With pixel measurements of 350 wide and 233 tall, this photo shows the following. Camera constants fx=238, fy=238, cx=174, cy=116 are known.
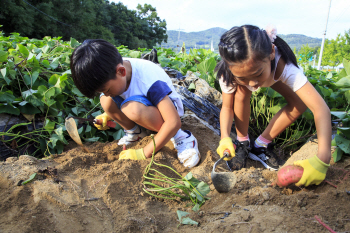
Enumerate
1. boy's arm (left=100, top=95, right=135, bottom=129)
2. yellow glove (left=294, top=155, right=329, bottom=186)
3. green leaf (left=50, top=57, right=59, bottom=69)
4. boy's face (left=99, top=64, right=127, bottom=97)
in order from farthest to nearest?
green leaf (left=50, top=57, right=59, bottom=69) → boy's arm (left=100, top=95, right=135, bottom=129) → boy's face (left=99, top=64, right=127, bottom=97) → yellow glove (left=294, top=155, right=329, bottom=186)

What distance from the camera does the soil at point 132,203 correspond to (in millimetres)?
853

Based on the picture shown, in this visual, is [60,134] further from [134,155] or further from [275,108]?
[275,108]

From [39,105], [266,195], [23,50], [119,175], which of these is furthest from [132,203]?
[23,50]

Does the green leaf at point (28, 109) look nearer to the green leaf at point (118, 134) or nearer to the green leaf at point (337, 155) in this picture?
the green leaf at point (118, 134)

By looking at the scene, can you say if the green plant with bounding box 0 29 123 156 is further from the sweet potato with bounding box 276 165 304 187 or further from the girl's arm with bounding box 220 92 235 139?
the sweet potato with bounding box 276 165 304 187

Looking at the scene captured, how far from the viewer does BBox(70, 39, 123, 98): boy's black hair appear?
1.21 meters

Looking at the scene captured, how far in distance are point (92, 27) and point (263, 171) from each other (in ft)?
66.7

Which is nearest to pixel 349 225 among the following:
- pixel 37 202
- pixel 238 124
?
pixel 238 124

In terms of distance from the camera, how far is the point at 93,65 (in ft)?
3.94

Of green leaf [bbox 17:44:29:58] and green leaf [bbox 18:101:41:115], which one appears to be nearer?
green leaf [bbox 18:101:41:115]

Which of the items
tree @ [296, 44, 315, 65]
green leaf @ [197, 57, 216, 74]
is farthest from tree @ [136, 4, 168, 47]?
green leaf @ [197, 57, 216, 74]

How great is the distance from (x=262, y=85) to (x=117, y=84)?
85 cm

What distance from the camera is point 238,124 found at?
1.75 meters

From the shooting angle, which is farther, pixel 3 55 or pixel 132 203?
pixel 3 55
